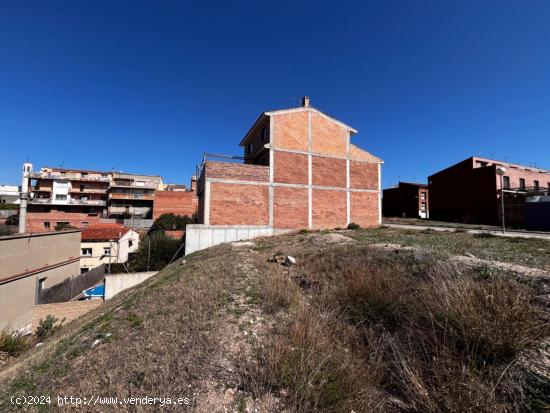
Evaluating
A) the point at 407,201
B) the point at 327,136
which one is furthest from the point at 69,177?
the point at 407,201

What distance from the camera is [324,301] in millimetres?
4750

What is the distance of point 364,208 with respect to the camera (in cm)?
2155

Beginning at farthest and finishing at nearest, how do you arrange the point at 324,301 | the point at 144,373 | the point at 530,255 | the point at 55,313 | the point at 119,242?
the point at 119,242
the point at 55,313
the point at 530,255
the point at 324,301
the point at 144,373

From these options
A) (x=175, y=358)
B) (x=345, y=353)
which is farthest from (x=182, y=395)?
(x=345, y=353)

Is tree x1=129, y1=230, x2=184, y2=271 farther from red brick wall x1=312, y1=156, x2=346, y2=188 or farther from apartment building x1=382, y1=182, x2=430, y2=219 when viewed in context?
apartment building x1=382, y1=182, x2=430, y2=219

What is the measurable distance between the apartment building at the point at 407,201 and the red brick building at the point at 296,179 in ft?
79.2

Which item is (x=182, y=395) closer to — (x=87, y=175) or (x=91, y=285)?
(x=91, y=285)

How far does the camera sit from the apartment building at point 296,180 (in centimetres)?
1769

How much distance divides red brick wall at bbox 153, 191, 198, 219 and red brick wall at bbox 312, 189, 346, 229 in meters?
30.9

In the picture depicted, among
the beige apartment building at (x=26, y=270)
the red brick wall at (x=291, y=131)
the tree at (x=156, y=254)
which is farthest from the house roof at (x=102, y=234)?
the red brick wall at (x=291, y=131)

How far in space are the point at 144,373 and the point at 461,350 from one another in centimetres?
360

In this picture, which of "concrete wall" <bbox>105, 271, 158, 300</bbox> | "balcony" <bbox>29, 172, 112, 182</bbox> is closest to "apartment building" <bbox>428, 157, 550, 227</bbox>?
"concrete wall" <bbox>105, 271, 158, 300</bbox>

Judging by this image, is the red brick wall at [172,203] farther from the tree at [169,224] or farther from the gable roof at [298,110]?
the gable roof at [298,110]

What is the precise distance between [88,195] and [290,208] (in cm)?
5073
